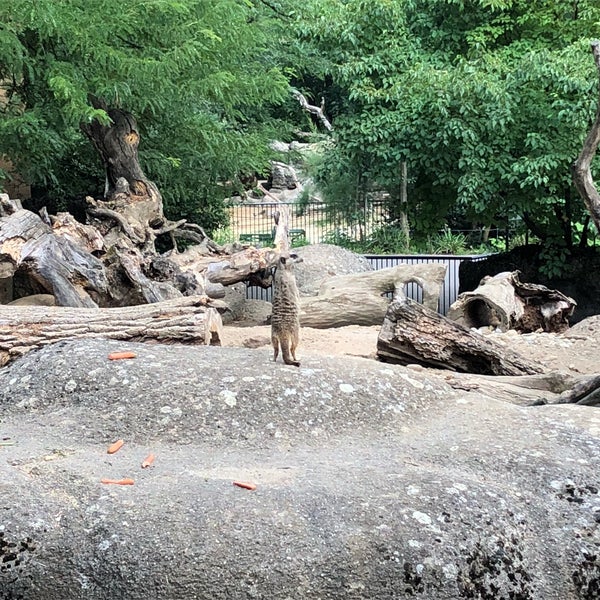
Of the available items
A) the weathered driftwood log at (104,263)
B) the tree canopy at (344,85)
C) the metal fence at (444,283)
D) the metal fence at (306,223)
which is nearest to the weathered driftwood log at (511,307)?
the metal fence at (444,283)

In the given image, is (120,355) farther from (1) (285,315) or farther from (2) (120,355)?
(1) (285,315)

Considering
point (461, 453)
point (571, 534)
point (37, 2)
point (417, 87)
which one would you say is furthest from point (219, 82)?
point (571, 534)

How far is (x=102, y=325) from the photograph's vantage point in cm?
524

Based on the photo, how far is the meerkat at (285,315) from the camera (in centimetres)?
430

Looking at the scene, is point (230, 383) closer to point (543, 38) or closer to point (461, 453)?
point (461, 453)

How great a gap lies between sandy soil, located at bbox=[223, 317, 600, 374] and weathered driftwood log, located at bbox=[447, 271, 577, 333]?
1.48ft

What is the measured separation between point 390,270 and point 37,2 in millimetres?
4385

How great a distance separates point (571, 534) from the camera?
3.00 m

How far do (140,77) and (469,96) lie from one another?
17.8 feet

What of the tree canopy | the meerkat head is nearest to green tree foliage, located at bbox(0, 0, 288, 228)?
the tree canopy

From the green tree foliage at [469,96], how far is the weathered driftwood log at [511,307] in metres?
2.39

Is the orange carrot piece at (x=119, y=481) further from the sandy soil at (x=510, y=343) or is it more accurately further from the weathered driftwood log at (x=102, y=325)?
the sandy soil at (x=510, y=343)

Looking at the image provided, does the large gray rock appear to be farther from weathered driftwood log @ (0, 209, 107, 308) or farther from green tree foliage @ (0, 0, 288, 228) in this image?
green tree foliage @ (0, 0, 288, 228)

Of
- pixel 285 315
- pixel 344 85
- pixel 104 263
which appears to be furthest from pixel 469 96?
pixel 285 315
